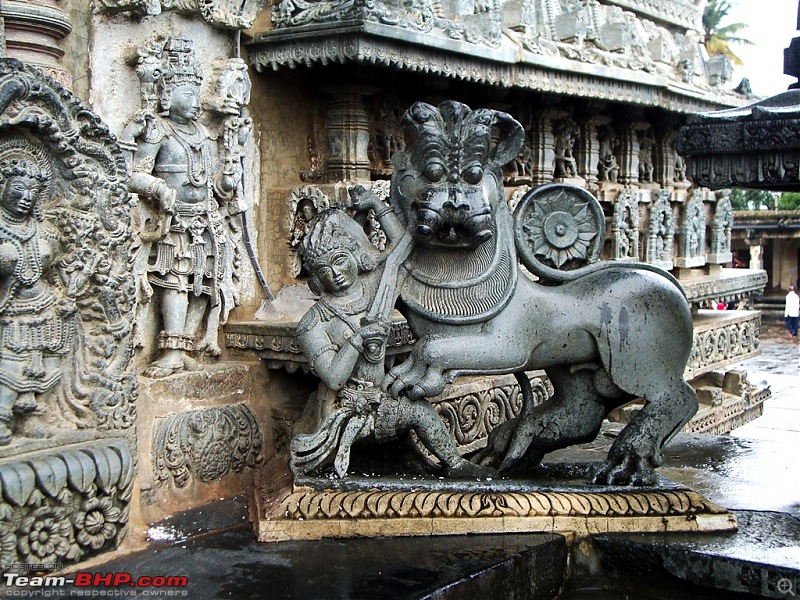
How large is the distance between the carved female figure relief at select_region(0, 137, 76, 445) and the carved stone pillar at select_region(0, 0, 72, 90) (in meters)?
0.85

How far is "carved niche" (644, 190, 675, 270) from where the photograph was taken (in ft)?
37.6

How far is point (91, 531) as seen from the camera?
4.69 meters

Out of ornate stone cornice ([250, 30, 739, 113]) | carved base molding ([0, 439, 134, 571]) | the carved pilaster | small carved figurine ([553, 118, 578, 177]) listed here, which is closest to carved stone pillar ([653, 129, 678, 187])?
the carved pilaster

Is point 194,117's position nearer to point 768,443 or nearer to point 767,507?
point 767,507

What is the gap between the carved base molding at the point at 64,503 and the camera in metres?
4.33

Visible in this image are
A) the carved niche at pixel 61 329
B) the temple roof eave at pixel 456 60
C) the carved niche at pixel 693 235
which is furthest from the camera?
the carved niche at pixel 693 235

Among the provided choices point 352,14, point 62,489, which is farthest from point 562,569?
point 352,14

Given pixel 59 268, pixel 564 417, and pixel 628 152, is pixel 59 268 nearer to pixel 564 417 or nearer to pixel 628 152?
pixel 564 417

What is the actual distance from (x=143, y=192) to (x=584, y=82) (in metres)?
5.10

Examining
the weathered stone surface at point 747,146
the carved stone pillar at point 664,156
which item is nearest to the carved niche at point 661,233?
the carved stone pillar at point 664,156

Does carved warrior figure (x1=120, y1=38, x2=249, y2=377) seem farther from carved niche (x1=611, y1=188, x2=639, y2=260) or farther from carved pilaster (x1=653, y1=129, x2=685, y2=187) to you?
carved pilaster (x1=653, y1=129, x2=685, y2=187)

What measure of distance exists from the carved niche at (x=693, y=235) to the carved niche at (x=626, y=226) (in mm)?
1033

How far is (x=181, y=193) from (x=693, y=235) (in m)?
7.83
